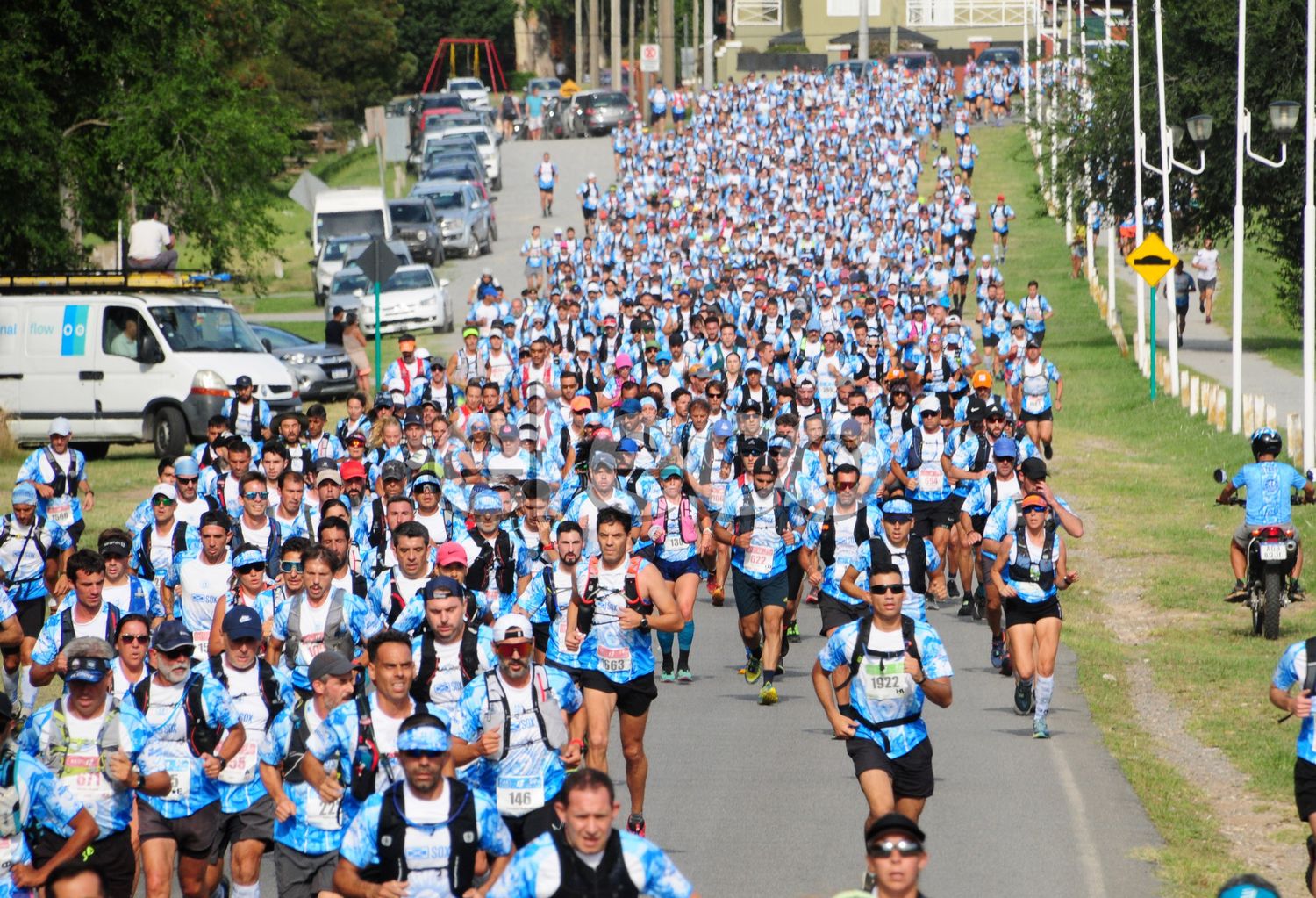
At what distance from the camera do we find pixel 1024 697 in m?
14.3

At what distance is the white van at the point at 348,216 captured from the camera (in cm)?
4753

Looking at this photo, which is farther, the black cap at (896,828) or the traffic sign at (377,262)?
the traffic sign at (377,262)

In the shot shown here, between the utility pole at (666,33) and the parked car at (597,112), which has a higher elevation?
the utility pole at (666,33)

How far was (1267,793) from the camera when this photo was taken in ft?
41.7

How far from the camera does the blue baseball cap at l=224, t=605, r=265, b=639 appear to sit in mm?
9398

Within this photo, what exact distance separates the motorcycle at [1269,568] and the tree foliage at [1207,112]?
2353 cm

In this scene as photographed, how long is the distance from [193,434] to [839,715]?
1940 cm

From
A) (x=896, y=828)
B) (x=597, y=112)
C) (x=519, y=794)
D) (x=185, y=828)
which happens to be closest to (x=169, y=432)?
(x=185, y=828)

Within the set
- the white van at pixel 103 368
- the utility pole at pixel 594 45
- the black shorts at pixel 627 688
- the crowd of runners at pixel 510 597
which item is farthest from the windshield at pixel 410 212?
the utility pole at pixel 594 45

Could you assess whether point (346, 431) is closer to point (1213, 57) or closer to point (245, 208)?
point (245, 208)

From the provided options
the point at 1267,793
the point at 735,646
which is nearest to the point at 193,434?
the point at 735,646

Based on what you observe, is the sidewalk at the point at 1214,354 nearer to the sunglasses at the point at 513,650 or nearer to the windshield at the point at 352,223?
the windshield at the point at 352,223

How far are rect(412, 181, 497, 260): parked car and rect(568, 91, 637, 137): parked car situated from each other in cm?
2088

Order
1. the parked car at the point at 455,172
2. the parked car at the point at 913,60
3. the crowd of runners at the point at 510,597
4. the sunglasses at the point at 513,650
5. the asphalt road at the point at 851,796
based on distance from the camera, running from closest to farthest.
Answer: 1. the crowd of runners at the point at 510,597
2. the sunglasses at the point at 513,650
3. the asphalt road at the point at 851,796
4. the parked car at the point at 455,172
5. the parked car at the point at 913,60
